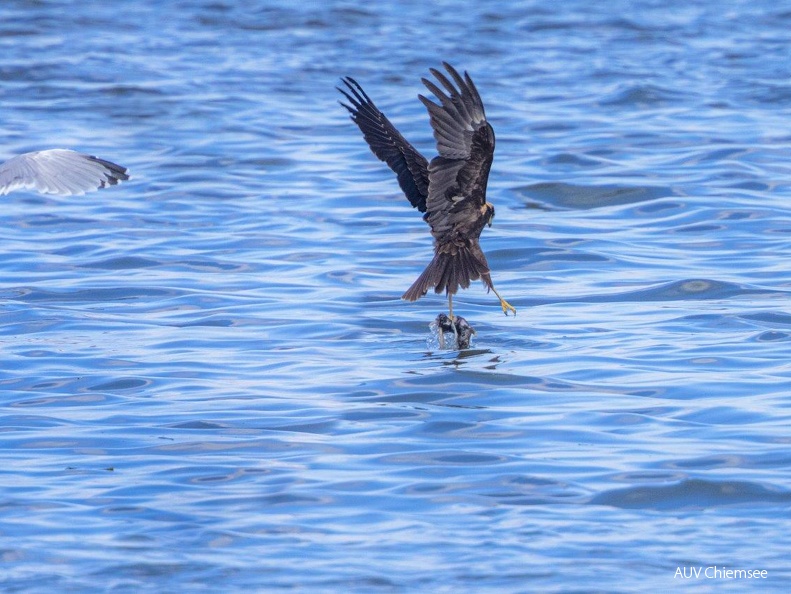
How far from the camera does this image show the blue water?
5902mm

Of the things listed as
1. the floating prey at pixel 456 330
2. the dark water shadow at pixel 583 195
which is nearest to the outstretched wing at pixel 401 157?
the floating prey at pixel 456 330

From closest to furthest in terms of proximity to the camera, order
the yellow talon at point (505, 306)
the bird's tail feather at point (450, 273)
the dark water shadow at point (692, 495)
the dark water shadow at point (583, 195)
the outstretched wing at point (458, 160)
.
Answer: the dark water shadow at point (692, 495)
the outstretched wing at point (458, 160)
the bird's tail feather at point (450, 273)
the yellow talon at point (505, 306)
the dark water shadow at point (583, 195)

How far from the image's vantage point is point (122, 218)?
1352cm

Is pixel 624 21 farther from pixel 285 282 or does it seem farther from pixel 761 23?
pixel 285 282

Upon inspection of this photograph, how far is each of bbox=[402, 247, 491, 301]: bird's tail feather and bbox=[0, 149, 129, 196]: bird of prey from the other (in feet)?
7.06

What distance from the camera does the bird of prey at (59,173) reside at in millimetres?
9180

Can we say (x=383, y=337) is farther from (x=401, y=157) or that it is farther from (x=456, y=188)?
(x=401, y=157)

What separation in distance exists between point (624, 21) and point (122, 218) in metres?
12.6

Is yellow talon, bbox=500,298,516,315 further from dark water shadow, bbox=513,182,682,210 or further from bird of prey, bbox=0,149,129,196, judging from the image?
dark water shadow, bbox=513,182,682,210

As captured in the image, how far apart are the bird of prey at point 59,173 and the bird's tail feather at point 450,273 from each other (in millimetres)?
2153

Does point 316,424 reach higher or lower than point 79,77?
lower

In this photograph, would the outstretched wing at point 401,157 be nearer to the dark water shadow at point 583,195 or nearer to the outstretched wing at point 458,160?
the outstretched wing at point 458,160

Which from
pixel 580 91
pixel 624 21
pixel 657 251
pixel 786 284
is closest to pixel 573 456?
pixel 786 284

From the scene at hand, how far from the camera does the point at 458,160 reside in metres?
8.86
